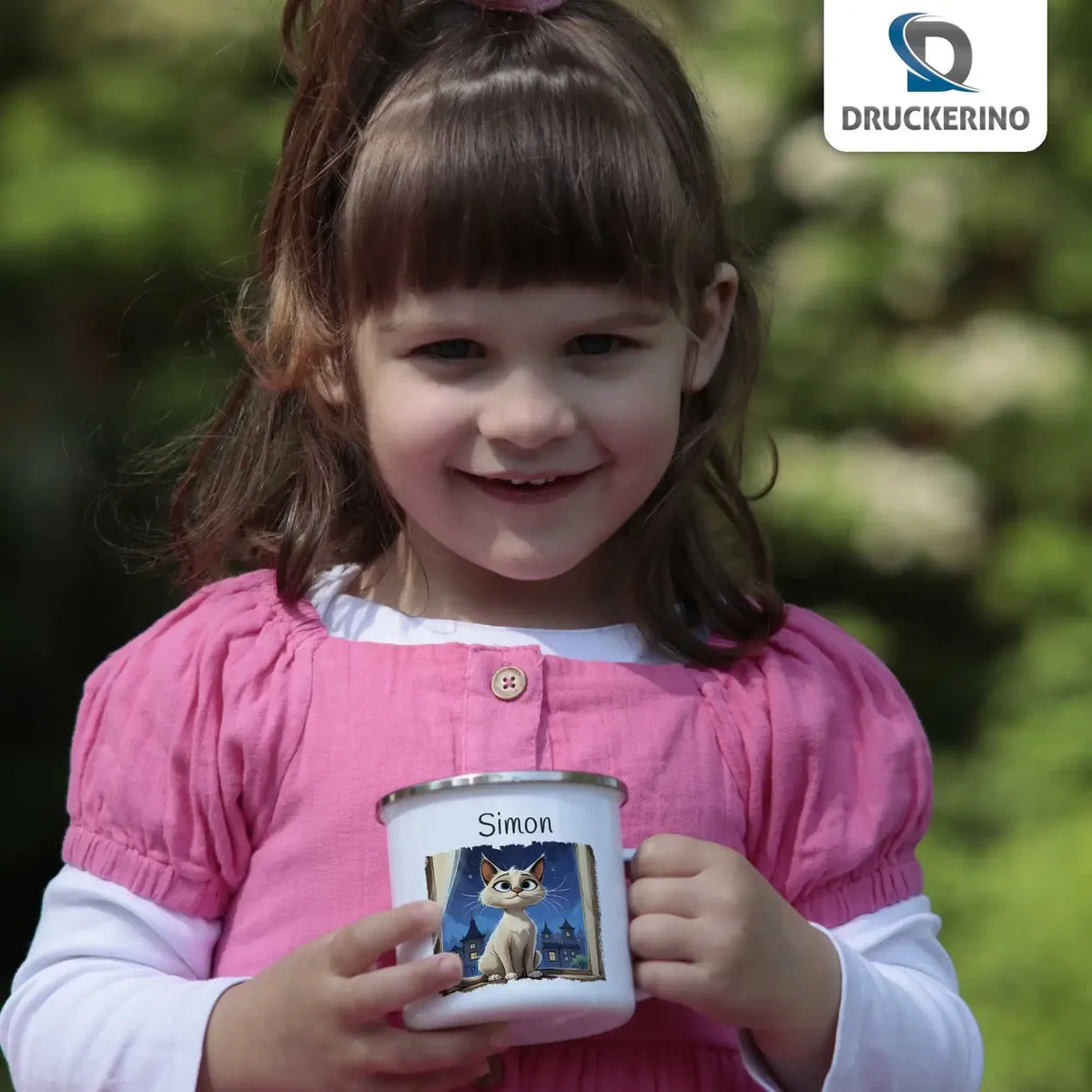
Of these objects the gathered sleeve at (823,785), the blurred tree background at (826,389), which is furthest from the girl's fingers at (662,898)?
the blurred tree background at (826,389)

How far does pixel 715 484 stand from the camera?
177 cm

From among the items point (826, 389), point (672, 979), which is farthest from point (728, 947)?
point (826, 389)

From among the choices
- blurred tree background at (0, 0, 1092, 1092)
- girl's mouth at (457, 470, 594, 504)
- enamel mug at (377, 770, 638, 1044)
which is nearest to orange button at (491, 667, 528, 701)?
girl's mouth at (457, 470, 594, 504)

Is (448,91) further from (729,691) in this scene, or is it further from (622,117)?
(729,691)

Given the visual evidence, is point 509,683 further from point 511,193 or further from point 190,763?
point 511,193

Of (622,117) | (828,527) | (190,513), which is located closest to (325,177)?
(622,117)

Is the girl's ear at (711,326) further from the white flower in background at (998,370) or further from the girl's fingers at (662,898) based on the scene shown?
the white flower in background at (998,370)

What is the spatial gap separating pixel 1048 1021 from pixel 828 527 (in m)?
0.95

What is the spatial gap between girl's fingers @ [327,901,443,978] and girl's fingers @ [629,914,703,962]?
0.49 ft

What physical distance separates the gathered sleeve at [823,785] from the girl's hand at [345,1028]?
0.33 metres

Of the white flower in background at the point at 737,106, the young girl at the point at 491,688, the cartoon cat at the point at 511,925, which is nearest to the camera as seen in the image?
the cartoon cat at the point at 511,925

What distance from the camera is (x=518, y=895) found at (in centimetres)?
117

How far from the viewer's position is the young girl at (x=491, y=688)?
52.9 inches

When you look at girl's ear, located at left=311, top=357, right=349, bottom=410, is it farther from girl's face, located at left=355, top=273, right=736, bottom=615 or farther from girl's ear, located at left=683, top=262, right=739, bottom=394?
A: girl's ear, located at left=683, top=262, right=739, bottom=394
